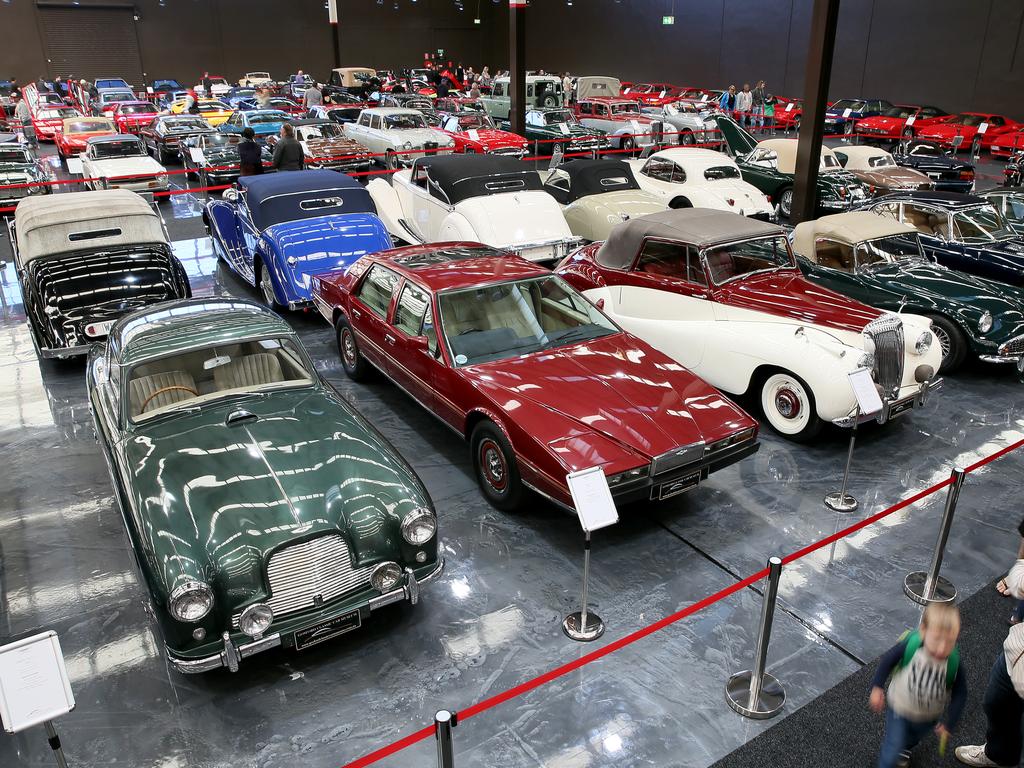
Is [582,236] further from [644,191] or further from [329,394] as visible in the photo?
[329,394]

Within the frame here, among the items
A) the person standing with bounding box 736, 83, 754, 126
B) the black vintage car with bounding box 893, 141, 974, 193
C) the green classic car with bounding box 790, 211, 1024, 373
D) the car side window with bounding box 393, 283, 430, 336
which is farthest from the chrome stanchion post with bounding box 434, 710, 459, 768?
the person standing with bounding box 736, 83, 754, 126

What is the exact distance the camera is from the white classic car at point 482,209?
10.4 m

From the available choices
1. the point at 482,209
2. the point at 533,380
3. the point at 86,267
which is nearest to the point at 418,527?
the point at 533,380

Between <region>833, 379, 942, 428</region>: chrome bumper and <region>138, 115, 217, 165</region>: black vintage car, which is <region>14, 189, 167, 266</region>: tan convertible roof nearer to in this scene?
<region>833, 379, 942, 428</region>: chrome bumper

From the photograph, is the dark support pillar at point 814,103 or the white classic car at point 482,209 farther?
the dark support pillar at point 814,103

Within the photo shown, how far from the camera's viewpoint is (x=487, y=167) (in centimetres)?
1116

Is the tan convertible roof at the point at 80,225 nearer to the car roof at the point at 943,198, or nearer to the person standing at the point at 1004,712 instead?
the person standing at the point at 1004,712

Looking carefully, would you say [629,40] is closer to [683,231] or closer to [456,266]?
[683,231]

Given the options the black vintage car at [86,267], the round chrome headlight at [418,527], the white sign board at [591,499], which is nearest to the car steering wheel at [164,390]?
the round chrome headlight at [418,527]

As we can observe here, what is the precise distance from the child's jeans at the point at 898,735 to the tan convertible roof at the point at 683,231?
5.01 meters

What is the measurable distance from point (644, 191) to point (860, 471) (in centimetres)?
788

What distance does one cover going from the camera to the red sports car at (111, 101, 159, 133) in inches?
865

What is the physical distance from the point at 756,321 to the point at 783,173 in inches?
381

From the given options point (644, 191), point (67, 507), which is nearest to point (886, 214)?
point (644, 191)
